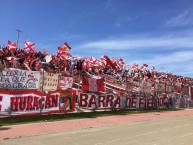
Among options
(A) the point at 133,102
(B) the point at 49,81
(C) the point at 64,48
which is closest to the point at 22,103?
(B) the point at 49,81

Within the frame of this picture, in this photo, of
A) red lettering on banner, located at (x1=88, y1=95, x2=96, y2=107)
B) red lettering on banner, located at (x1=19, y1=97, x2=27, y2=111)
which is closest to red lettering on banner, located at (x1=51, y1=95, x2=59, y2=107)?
red lettering on banner, located at (x1=19, y1=97, x2=27, y2=111)

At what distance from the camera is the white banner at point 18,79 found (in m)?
17.7

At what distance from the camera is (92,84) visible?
25297 millimetres

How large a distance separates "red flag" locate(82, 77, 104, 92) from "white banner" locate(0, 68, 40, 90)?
17.9 ft

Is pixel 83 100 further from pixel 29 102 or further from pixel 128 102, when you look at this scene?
pixel 128 102

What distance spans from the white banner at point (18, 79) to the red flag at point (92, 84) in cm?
547

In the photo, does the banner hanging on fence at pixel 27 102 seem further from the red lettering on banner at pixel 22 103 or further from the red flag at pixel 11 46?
the red flag at pixel 11 46

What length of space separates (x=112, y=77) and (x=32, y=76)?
17931mm

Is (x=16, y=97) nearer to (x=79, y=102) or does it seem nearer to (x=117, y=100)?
(x=79, y=102)

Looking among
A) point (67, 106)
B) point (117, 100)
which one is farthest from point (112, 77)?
point (67, 106)

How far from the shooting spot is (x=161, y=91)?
38.6 meters

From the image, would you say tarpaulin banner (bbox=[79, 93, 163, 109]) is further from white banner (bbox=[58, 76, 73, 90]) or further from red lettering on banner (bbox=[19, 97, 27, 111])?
red lettering on banner (bbox=[19, 97, 27, 111])

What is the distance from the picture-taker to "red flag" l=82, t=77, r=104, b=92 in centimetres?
2461

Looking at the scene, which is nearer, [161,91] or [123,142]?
[123,142]
